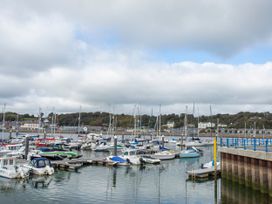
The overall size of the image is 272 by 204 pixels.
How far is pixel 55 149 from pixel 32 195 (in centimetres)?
3063

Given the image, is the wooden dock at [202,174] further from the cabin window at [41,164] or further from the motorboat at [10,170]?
the motorboat at [10,170]

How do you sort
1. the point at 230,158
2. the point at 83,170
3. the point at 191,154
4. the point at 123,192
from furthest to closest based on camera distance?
the point at 191,154 < the point at 83,170 < the point at 230,158 < the point at 123,192

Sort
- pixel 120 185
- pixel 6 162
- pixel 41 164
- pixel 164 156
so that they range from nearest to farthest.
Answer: pixel 120 185, pixel 6 162, pixel 41 164, pixel 164 156

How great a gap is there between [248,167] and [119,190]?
564 inches

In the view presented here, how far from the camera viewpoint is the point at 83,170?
4791cm

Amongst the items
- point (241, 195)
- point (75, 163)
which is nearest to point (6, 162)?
point (75, 163)

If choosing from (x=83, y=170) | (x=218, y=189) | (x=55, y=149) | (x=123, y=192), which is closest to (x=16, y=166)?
(x=83, y=170)

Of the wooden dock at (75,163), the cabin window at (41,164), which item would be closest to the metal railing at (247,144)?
the wooden dock at (75,163)

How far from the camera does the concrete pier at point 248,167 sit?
29.1 metres

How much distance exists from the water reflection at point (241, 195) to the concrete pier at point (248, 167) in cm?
50

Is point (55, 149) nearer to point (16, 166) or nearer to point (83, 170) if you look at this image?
point (83, 170)

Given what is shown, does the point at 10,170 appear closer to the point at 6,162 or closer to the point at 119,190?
the point at 6,162

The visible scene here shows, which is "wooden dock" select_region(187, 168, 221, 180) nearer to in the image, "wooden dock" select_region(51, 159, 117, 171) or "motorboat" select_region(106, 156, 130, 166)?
"motorboat" select_region(106, 156, 130, 166)

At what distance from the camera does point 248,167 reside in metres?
32.8
